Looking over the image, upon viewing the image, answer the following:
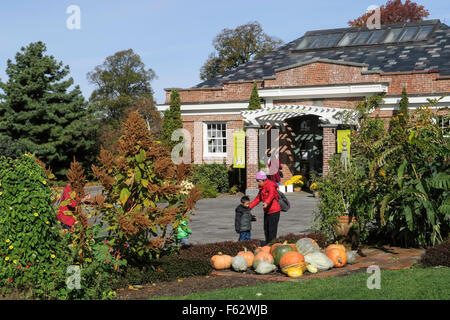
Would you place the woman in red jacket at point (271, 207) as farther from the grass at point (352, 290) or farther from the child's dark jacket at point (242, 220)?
the grass at point (352, 290)

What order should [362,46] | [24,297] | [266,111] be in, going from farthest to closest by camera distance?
[362,46] < [266,111] < [24,297]

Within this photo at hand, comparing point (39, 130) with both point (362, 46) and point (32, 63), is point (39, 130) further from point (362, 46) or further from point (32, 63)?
point (362, 46)

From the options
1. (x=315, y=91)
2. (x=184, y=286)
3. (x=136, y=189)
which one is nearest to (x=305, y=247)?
(x=184, y=286)

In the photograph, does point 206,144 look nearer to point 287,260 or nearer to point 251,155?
point 251,155

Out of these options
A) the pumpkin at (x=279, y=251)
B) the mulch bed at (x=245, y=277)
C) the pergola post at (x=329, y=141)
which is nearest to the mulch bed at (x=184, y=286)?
the mulch bed at (x=245, y=277)

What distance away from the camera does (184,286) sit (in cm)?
746

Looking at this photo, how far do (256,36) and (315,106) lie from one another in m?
25.2

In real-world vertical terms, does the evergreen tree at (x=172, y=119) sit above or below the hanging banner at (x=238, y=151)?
above

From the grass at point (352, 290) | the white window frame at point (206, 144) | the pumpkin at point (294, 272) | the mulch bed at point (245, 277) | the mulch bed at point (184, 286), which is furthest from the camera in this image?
the white window frame at point (206, 144)

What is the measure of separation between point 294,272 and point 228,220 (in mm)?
8432

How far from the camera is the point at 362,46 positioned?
30625mm

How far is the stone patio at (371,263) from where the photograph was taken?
327 inches
